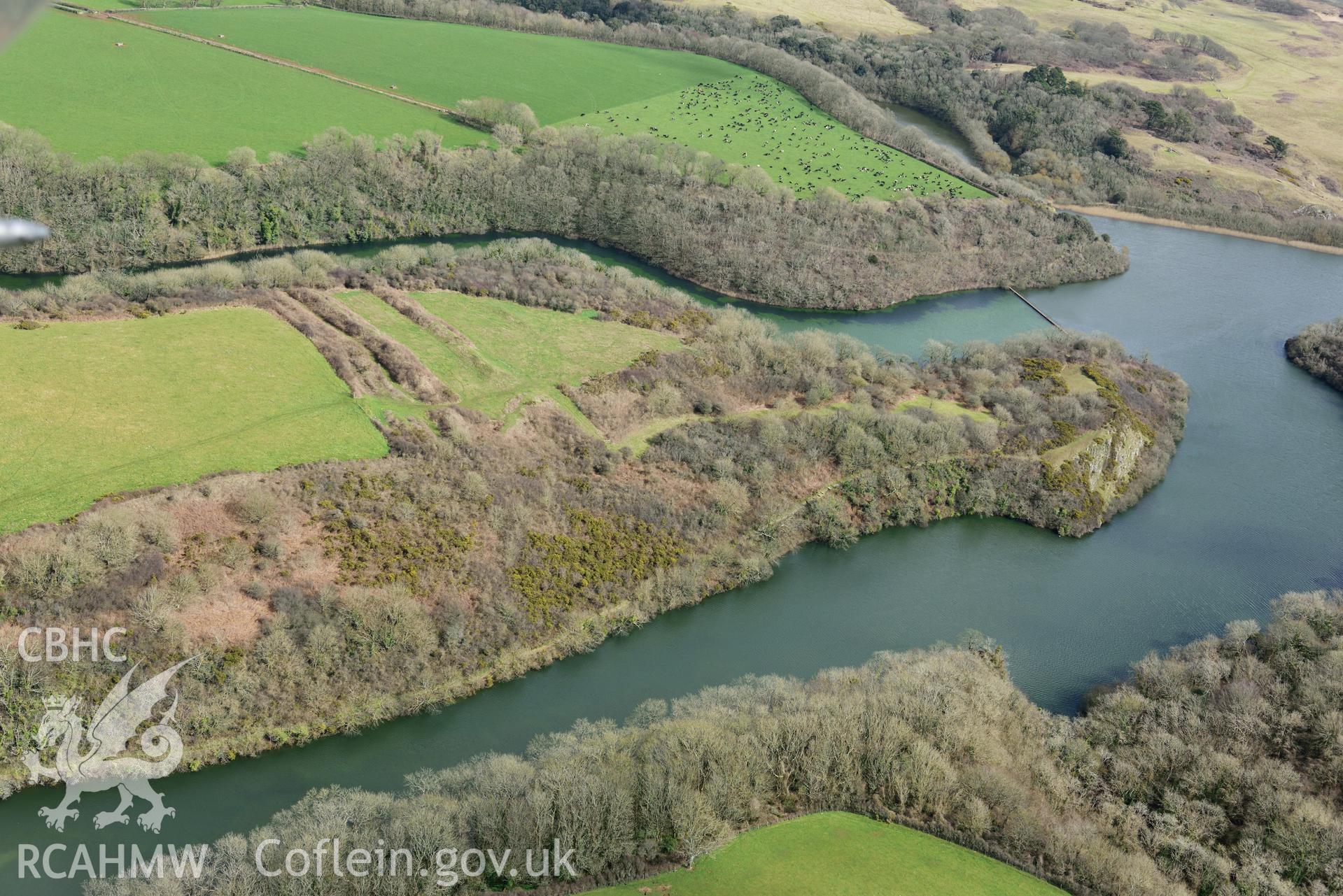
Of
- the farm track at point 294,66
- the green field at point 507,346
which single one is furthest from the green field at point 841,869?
the farm track at point 294,66

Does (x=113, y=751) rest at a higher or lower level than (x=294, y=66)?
lower

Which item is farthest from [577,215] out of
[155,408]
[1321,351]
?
[1321,351]

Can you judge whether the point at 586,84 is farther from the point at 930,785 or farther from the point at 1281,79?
the point at 1281,79

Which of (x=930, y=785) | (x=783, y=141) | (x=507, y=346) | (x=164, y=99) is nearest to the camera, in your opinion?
(x=930, y=785)

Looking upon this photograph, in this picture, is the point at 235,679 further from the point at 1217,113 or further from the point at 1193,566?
the point at 1217,113

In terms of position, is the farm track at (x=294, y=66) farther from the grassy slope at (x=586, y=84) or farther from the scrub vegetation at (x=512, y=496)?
the scrub vegetation at (x=512, y=496)

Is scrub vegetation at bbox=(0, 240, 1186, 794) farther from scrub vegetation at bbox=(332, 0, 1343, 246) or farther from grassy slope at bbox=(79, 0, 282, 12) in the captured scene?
grassy slope at bbox=(79, 0, 282, 12)
